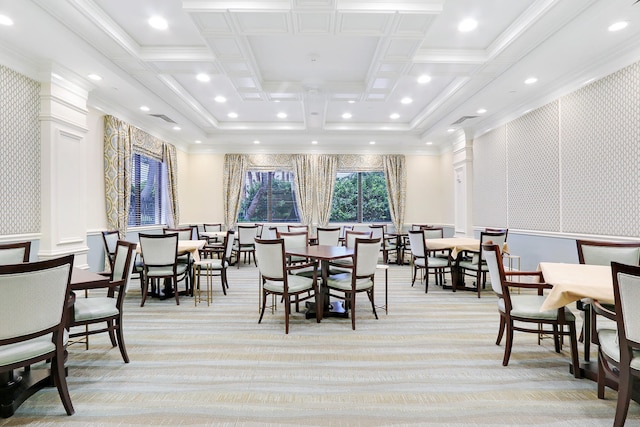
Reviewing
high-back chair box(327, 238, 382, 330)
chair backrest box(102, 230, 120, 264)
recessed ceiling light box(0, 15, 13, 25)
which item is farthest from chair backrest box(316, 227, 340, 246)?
recessed ceiling light box(0, 15, 13, 25)

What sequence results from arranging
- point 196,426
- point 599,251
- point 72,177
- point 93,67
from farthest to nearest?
1. point 72,177
2. point 93,67
3. point 599,251
4. point 196,426

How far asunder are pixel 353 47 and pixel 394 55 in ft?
1.85

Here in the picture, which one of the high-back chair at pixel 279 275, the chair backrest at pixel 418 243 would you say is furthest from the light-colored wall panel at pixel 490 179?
the high-back chair at pixel 279 275

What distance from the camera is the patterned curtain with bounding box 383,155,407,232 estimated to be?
980cm

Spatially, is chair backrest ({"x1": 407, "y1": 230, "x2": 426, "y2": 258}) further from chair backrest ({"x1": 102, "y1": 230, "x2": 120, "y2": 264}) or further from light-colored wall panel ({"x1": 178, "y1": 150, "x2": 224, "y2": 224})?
light-colored wall panel ({"x1": 178, "y1": 150, "x2": 224, "y2": 224})

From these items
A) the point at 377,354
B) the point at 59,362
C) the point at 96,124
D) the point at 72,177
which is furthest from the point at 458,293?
the point at 96,124

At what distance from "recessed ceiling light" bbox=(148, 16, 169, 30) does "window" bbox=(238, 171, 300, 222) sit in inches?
244

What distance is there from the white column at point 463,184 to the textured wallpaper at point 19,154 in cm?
804

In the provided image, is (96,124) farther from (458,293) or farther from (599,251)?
(599,251)

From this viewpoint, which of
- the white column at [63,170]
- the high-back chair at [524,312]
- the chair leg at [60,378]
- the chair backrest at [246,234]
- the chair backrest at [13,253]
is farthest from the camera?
the chair backrest at [246,234]

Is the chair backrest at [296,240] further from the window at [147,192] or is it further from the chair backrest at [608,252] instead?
the window at [147,192]

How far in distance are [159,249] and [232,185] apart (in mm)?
5337

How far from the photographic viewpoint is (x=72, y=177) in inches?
192

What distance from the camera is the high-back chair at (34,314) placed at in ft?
5.90
